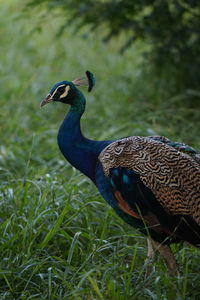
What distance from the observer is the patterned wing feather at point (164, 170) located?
114 inches

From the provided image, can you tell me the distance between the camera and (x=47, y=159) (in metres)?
4.98

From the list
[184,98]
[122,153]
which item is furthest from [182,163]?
[184,98]

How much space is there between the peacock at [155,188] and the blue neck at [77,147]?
5cm

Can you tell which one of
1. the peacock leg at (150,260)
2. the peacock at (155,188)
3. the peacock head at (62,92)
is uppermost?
the peacock head at (62,92)

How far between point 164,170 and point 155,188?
0.10 metres

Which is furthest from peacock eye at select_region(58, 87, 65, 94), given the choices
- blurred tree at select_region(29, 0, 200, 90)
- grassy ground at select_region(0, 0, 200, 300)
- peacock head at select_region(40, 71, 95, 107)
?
blurred tree at select_region(29, 0, 200, 90)

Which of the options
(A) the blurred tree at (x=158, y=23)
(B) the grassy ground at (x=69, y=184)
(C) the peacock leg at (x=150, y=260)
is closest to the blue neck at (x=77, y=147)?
(B) the grassy ground at (x=69, y=184)

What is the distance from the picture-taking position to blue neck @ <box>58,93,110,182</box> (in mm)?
3225

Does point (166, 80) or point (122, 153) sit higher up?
point (166, 80)

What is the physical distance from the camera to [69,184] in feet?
12.8

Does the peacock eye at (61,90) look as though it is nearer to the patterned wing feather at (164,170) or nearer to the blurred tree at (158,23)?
the patterned wing feather at (164,170)

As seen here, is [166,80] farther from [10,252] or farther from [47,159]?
[10,252]

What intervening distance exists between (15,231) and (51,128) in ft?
6.57

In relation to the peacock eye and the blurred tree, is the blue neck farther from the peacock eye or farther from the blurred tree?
the blurred tree
